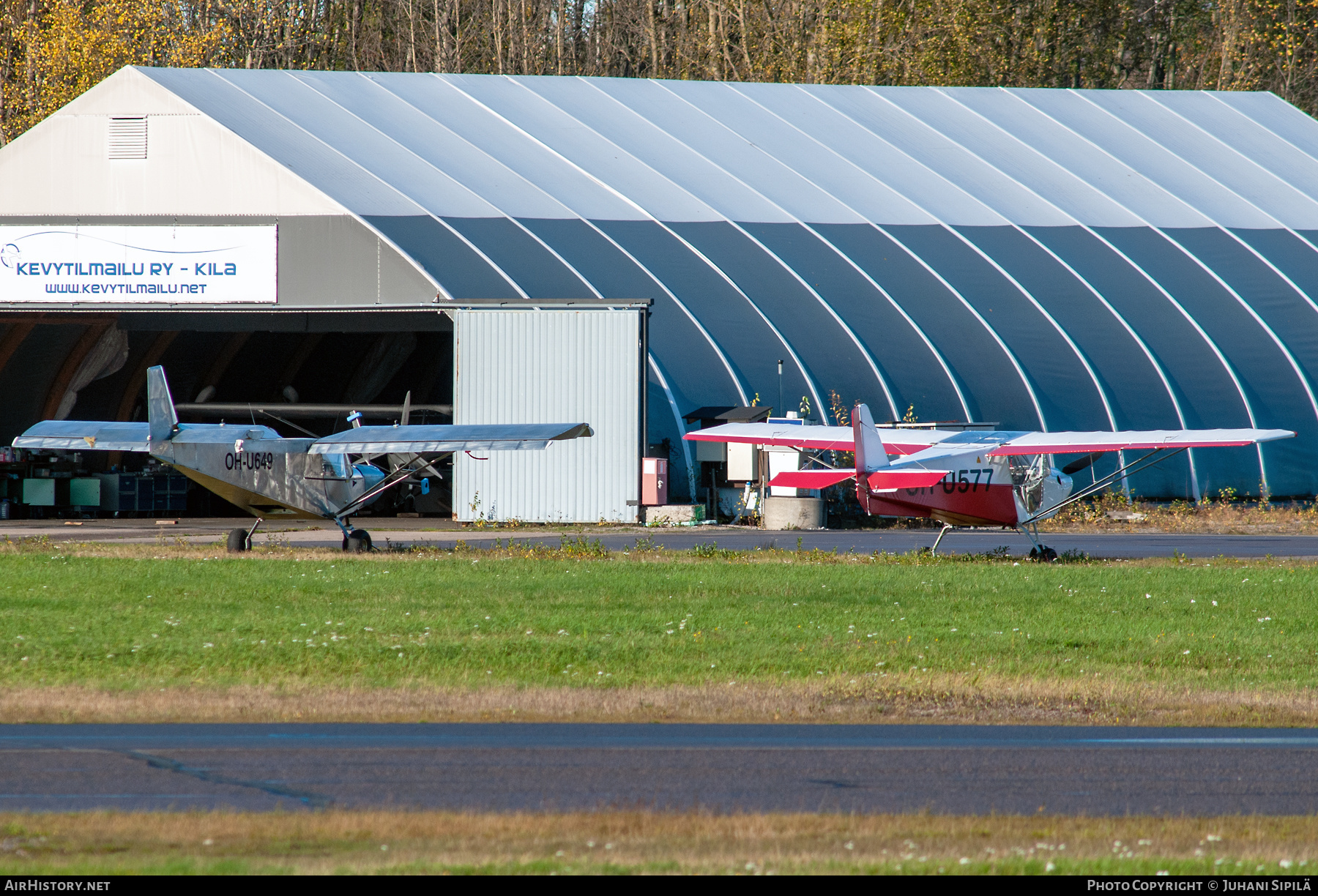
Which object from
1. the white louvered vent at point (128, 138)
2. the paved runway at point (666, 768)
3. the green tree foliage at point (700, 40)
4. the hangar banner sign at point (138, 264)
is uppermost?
the green tree foliage at point (700, 40)

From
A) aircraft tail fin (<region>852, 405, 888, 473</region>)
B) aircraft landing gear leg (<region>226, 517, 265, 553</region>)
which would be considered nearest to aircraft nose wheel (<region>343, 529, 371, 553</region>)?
aircraft landing gear leg (<region>226, 517, 265, 553</region>)

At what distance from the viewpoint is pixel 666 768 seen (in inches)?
420

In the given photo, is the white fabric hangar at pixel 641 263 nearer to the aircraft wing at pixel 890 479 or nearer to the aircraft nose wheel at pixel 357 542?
the aircraft nose wheel at pixel 357 542

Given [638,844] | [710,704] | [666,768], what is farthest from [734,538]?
[638,844]

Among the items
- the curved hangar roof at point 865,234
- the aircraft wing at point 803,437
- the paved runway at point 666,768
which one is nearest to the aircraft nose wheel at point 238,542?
the aircraft wing at point 803,437

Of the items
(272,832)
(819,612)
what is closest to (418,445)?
(819,612)

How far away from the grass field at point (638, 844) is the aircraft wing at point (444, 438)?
1669 centimetres

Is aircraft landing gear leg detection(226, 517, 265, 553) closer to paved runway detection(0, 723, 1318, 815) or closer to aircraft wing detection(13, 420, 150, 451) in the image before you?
aircraft wing detection(13, 420, 150, 451)

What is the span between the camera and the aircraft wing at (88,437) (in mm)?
26875

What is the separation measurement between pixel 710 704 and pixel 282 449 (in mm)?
15088

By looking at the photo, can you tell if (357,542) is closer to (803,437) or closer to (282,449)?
(282,449)

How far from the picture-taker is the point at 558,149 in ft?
142

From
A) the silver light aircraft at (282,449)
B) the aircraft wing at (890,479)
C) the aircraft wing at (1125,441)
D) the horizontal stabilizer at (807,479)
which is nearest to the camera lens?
the aircraft wing at (890,479)

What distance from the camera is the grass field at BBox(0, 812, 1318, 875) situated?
25.3 feet
